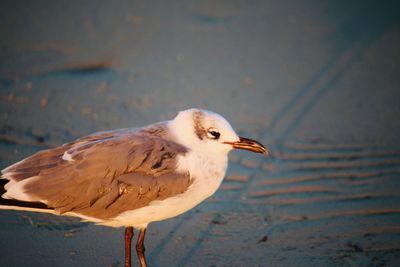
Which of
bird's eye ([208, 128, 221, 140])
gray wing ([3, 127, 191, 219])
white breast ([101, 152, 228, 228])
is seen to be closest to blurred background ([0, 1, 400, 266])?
white breast ([101, 152, 228, 228])

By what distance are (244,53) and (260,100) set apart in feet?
3.84

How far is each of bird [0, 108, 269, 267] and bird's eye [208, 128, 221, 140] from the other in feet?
0.42

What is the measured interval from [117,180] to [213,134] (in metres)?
0.85

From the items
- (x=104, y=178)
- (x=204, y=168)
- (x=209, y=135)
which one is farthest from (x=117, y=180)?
(x=209, y=135)

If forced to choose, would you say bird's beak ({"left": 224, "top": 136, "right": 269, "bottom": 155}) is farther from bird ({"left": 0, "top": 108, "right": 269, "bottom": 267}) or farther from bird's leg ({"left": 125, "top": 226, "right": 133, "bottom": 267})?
bird's leg ({"left": 125, "top": 226, "right": 133, "bottom": 267})

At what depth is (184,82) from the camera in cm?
746

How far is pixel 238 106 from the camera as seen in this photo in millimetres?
7066

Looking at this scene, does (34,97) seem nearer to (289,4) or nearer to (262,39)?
(262,39)

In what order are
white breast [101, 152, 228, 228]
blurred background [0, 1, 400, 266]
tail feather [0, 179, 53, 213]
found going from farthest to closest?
blurred background [0, 1, 400, 266] → white breast [101, 152, 228, 228] → tail feather [0, 179, 53, 213]

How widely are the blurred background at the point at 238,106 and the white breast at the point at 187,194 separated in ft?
1.80

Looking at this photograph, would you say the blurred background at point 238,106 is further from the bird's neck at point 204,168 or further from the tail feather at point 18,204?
the bird's neck at point 204,168

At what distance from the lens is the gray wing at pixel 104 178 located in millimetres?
3975

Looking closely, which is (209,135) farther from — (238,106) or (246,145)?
(238,106)

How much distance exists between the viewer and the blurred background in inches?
185
